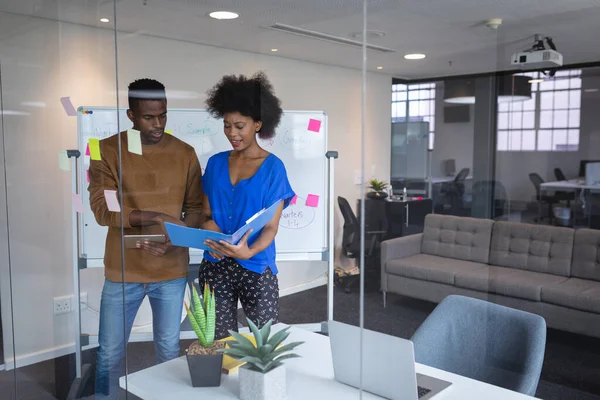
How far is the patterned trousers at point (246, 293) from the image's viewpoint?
2246mm

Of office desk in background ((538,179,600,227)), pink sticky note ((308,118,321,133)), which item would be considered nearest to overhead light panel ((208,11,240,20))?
pink sticky note ((308,118,321,133))

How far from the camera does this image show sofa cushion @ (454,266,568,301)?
237 centimetres

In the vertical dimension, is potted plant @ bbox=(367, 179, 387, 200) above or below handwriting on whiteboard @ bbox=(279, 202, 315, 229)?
above

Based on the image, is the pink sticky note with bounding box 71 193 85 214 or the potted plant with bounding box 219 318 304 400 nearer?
the potted plant with bounding box 219 318 304 400

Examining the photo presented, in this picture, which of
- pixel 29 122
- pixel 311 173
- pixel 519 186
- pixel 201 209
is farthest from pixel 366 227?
pixel 29 122

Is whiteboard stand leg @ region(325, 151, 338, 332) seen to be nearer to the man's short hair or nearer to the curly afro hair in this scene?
the curly afro hair

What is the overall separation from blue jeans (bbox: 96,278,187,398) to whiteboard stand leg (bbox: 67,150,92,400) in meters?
0.10

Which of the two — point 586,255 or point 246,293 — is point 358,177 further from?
point 586,255

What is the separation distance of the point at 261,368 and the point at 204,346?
1.34 ft

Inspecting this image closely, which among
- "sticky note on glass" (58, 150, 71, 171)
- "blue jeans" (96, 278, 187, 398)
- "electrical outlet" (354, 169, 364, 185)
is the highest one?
"sticky note on glass" (58, 150, 71, 171)

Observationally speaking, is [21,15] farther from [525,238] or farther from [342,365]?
[525,238]

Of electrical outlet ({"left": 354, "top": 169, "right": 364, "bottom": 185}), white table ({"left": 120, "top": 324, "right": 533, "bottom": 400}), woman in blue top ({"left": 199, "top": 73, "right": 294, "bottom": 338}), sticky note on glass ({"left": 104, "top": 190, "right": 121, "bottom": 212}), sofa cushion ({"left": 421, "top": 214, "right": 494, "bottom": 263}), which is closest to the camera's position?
white table ({"left": 120, "top": 324, "right": 533, "bottom": 400})

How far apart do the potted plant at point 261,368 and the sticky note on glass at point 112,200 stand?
3.65 feet

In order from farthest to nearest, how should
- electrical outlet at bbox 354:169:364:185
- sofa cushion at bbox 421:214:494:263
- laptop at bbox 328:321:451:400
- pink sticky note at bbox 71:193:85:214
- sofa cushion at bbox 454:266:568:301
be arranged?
1. pink sticky note at bbox 71:193:85:214
2. sofa cushion at bbox 454:266:568:301
3. sofa cushion at bbox 421:214:494:263
4. electrical outlet at bbox 354:169:364:185
5. laptop at bbox 328:321:451:400
